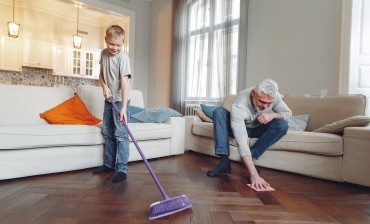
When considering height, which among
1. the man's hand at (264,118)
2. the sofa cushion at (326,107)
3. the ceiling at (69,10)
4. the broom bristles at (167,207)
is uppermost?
the ceiling at (69,10)

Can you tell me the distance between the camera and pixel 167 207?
1.16 metres

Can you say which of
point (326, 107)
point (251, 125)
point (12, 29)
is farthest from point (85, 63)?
point (326, 107)

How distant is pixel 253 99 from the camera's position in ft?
5.98

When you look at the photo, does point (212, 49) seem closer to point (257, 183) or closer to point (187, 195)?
point (257, 183)

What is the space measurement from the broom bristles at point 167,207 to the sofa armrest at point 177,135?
1.46 meters

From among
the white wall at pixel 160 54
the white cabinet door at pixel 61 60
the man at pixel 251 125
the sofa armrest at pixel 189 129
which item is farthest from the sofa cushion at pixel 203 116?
the white cabinet door at pixel 61 60

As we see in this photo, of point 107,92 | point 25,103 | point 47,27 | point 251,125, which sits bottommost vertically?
point 251,125

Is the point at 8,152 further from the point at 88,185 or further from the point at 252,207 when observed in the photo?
the point at 252,207

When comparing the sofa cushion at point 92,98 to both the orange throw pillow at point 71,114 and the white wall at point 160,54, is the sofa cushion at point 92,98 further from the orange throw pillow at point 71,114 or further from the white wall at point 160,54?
Result: the white wall at point 160,54

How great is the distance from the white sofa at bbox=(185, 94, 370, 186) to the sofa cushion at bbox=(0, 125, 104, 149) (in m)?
1.14

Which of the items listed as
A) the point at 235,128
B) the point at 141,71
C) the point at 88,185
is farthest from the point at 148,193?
the point at 141,71

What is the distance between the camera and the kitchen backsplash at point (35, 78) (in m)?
5.05

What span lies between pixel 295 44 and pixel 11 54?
511 centimetres

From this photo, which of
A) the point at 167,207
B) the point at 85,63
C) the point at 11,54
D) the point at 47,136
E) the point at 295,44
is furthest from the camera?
the point at 85,63
